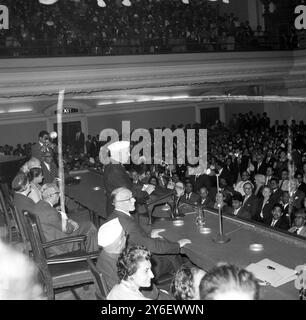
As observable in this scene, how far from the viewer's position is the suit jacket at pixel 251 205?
6.49 m

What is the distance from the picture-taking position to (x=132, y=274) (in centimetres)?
275

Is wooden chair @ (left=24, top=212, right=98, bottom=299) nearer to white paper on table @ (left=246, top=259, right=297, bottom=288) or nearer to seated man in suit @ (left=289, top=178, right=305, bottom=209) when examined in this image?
white paper on table @ (left=246, top=259, right=297, bottom=288)

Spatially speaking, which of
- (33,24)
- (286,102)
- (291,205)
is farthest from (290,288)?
(286,102)

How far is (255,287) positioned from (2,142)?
47.1ft

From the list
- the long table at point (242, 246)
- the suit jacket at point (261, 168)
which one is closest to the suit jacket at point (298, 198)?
the suit jacket at point (261, 168)

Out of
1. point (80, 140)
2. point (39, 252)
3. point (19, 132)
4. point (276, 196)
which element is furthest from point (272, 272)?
point (19, 132)

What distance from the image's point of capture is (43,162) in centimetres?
695

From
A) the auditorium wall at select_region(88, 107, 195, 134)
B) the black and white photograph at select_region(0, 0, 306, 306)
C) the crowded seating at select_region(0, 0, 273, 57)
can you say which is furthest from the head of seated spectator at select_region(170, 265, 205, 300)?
the auditorium wall at select_region(88, 107, 195, 134)

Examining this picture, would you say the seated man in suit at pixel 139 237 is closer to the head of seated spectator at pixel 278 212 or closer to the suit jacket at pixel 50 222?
the suit jacket at pixel 50 222

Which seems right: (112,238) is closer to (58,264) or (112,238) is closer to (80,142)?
(58,264)

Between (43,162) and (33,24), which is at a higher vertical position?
(33,24)

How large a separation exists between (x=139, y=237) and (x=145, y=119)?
1409 cm

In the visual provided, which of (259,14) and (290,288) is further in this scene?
(259,14)

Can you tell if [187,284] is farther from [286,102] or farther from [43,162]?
[286,102]
